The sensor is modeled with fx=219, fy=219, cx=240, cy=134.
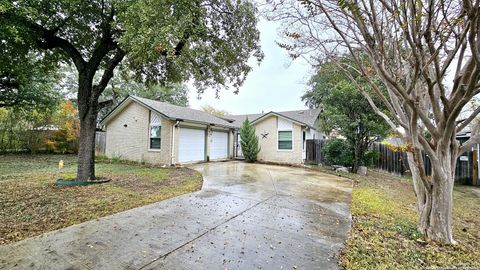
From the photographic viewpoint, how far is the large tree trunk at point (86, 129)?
275 inches

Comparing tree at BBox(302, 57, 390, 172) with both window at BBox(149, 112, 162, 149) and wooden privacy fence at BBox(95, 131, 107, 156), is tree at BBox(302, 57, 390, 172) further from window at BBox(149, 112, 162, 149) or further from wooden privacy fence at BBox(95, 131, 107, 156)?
wooden privacy fence at BBox(95, 131, 107, 156)

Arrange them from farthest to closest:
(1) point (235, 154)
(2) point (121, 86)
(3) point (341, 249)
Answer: (2) point (121, 86) < (1) point (235, 154) < (3) point (341, 249)

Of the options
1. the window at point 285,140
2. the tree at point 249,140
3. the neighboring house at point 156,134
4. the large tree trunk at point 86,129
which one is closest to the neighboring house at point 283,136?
the window at point 285,140

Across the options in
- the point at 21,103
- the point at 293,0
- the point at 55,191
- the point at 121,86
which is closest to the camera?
the point at 293,0

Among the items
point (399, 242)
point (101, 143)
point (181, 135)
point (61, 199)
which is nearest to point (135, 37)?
point (61, 199)

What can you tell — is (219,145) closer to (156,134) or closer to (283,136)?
(283,136)

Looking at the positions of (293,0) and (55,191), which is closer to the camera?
(293,0)

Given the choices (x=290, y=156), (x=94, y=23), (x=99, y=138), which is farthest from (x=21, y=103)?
(x=290, y=156)

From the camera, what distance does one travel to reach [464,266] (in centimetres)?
277

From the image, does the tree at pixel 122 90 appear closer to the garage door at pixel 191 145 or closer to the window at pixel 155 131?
the window at pixel 155 131

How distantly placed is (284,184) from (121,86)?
24.8 meters

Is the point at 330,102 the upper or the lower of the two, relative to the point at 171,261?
upper

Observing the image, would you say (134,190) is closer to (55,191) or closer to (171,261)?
(55,191)

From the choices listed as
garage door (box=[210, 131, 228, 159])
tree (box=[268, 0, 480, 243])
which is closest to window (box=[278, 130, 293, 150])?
garage door (box=[210, 131, 228, 159])
